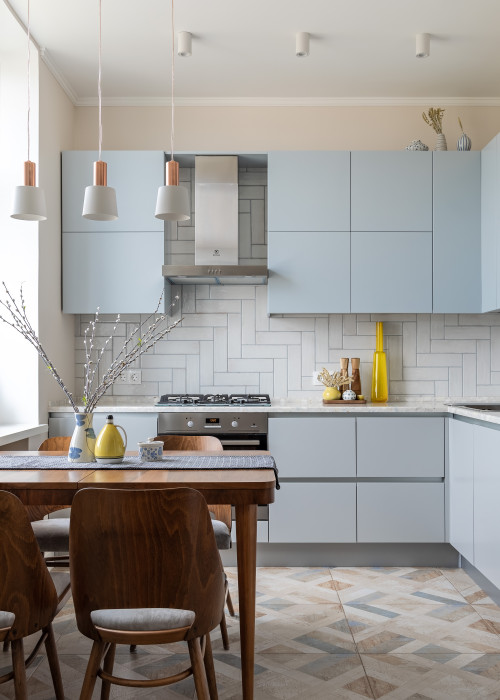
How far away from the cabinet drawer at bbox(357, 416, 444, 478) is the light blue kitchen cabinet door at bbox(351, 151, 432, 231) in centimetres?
119

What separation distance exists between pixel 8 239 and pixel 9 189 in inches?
11.0

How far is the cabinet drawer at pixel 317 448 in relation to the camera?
13.0 ft

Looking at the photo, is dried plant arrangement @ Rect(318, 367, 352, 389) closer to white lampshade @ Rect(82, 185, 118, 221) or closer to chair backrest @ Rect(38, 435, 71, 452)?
chair backrest @ Rect(38, 435, 71, 452)

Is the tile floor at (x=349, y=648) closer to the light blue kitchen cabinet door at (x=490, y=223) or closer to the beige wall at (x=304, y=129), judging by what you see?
the light blue kitchen cabinet door at (x=490, y=223)

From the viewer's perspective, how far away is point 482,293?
418cm

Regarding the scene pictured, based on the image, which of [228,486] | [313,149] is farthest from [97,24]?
[228,486]

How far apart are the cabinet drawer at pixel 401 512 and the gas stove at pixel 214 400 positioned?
2.58 feet

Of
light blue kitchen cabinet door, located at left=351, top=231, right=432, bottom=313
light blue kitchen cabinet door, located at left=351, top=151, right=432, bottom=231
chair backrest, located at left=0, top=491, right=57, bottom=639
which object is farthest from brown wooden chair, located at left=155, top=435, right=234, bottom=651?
light blue kitchen cabinet door, located at left=351, top=151, right=432, bottom=231

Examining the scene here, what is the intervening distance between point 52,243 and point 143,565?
8.77ft

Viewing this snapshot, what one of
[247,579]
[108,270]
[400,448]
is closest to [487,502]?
[400,448]

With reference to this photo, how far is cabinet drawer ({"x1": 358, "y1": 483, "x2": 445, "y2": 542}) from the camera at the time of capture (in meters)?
3.94

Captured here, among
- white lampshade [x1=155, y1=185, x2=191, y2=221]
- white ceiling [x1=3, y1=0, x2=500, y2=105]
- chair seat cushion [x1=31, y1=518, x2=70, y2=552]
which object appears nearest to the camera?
white lampshade [x1=155, y1=185, x2=191, y2=221]

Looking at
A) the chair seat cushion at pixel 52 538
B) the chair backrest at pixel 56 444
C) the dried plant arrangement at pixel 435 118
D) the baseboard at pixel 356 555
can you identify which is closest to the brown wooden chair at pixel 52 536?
the chair seat cushion at pixel 52 538

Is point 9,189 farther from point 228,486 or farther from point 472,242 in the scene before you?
point 472,242
